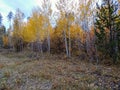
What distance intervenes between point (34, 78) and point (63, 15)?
1702cm

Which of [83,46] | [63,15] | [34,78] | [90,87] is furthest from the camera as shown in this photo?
[83,46]

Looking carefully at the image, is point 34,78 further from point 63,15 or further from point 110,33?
point 63,15

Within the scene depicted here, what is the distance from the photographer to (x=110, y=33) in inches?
871

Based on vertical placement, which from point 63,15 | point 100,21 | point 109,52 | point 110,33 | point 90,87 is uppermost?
point 63,15

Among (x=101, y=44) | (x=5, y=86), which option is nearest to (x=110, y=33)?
(x=101, y=44)

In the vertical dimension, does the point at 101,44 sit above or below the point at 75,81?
above

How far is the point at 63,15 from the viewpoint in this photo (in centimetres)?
2898

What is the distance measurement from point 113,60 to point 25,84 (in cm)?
1236

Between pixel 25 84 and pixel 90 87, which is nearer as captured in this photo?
pixel 90 87

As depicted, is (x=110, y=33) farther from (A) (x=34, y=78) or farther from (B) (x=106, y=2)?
(A) (x=34, y=78)

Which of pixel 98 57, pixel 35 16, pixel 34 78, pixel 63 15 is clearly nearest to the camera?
pixel 34 78

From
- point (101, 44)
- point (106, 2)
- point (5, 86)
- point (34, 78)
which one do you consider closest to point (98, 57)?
point (101, 44)

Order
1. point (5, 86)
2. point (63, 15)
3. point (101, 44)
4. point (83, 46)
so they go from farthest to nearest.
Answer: point (83, 46)
point (63, 15)
point (101, 44)
point (5, 86)

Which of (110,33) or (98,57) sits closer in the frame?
(110,33)
